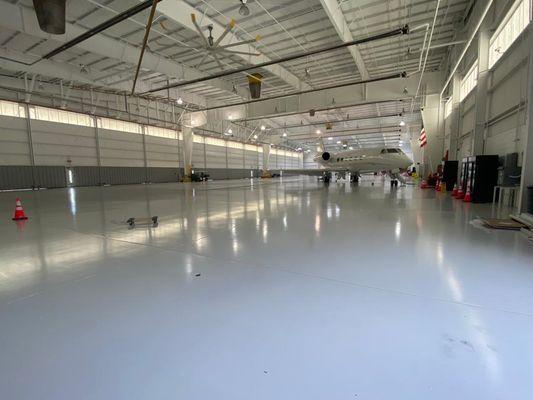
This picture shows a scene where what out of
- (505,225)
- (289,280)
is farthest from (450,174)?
(289,280)

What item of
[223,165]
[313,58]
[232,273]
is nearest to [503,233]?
[232,273]

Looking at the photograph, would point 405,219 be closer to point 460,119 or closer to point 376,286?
point 376,286

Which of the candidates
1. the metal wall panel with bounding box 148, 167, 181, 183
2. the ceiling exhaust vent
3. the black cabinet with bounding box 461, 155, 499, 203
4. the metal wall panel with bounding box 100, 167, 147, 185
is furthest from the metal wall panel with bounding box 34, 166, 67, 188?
the black cabinet with bounding box 461, 155, 499, 203

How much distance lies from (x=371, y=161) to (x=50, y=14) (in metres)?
14.9

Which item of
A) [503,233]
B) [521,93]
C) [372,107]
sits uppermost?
[372,107]

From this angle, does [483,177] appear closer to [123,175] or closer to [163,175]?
[123,175]

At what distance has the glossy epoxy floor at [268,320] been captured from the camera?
4.01ft

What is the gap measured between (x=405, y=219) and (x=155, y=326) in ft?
16.4

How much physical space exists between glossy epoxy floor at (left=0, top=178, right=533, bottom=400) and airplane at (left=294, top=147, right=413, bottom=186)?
1239 centimetres

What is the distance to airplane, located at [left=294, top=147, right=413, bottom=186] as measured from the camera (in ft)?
48.9

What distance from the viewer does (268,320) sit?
173 centimetres

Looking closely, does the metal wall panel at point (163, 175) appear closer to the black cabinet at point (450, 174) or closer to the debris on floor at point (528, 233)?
the black cabinet at point (450, 174)

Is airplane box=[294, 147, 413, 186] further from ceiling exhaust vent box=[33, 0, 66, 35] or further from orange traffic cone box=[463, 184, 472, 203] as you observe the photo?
ceiling exhaust vent box=[33, 0, 66, 35]

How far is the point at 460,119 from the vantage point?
492 inches
